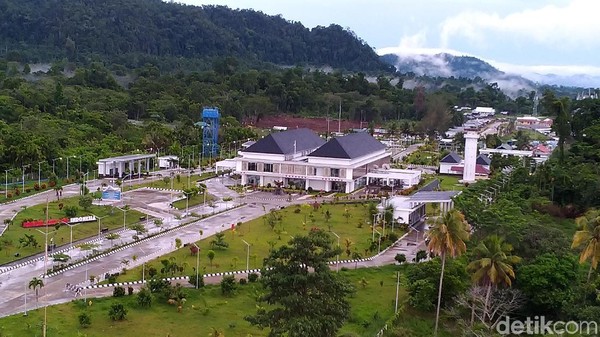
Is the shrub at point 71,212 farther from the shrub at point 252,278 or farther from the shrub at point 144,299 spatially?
the shrub at point 144,299

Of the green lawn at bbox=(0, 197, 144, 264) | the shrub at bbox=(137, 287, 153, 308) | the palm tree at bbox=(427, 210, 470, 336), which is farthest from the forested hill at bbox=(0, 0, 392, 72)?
the palm tree at bbox=(427, 210, 470, 336)

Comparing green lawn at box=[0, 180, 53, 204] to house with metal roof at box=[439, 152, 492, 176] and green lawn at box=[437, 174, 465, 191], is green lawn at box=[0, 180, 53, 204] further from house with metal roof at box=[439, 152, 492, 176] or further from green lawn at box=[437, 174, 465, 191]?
house with metal roof at box=[439, 152, 492, 176]

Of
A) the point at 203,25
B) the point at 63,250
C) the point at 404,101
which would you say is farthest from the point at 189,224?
the point at 203,25

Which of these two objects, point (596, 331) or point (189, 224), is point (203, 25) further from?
point (596, 331)

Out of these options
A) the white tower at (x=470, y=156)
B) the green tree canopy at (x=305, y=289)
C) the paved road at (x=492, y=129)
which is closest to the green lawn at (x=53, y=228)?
the green tree canopy at (x=305, y=289)

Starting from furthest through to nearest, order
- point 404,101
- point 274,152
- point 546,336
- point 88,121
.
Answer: point 404,101
point 88,121
point 274,152
point 546,336
